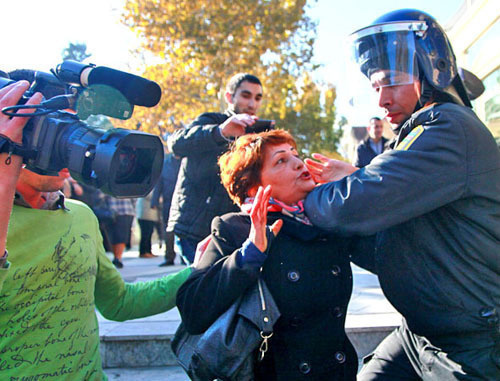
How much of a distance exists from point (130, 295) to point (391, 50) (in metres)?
1.52

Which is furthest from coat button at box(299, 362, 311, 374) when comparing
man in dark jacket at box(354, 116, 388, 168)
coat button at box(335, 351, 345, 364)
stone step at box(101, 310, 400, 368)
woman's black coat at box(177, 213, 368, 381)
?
man in dark jacket at box(354, 116, 388, 168)

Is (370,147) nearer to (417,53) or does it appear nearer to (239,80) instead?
(239,80)

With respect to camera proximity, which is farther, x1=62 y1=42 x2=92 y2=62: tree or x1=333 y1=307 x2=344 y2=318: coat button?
x1=62 y1=42 x2=92 y2=62: tree

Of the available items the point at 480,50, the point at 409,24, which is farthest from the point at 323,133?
the point at 409,24

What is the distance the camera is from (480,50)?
8.95m

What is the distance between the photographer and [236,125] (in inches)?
124

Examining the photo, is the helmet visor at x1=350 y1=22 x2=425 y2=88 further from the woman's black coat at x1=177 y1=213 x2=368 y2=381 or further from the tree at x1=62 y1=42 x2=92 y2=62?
the tree at x1=62 y1=42 x2=92 y2=62

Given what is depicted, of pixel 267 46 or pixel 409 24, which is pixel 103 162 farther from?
pixel 267 46

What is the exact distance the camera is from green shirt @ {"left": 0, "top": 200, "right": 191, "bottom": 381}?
5.48 ft

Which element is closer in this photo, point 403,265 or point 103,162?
point 103,162

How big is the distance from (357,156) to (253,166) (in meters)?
4.43

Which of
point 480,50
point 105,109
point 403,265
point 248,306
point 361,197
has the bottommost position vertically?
point 248,306

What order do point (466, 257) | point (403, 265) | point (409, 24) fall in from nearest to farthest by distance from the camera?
point (466, 257) → point (403, 265) → point (409, 24)

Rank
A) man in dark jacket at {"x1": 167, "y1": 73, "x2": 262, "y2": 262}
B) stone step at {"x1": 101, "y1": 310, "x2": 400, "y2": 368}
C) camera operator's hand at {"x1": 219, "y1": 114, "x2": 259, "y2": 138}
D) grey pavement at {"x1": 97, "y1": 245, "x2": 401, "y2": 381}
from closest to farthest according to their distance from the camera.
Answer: camera operator's hand at {"x1": 219, "y1": 114, "x2": 259, "y2": 138}
man in dark jacket at {"x1": 167, "y1": 73, "x2": 262, "y2": 262}
grey pavement at {"x1": 97, "y1": 245, "x2": 401, "y2": 381}
stone step at {"x1": 101, "y1": 310, "x2": 400, "y2": 368}
